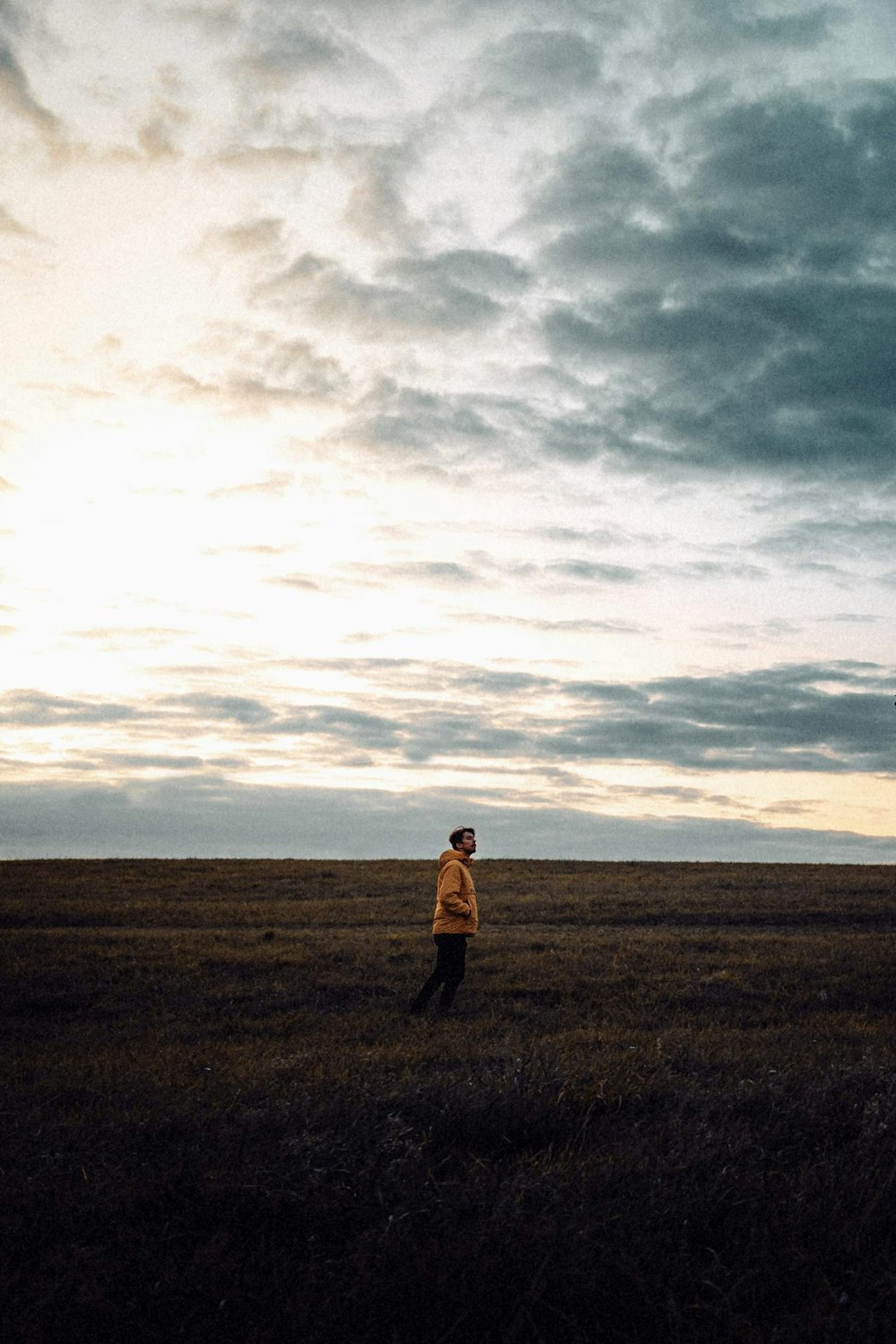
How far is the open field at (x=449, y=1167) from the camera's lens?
4.53 metres

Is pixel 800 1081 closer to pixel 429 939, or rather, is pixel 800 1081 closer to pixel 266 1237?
pixel 266 1237

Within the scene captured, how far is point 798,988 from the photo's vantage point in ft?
54.1

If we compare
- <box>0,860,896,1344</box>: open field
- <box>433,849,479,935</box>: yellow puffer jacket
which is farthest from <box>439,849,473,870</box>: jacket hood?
<box>0,860,896,1344</box>: open field

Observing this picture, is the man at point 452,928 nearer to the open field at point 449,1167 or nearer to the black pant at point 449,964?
the black pant at point 449,964

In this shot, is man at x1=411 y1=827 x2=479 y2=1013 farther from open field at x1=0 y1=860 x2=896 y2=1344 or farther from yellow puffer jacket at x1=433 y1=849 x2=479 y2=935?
open field at x1=0 y1=860 x2=896 y2=1344

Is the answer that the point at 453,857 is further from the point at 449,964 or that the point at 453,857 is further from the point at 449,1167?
the point at 449,1167

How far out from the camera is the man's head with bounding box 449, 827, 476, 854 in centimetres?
1469

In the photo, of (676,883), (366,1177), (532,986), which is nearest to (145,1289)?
(366,1177)

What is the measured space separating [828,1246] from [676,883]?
31763 millimetres

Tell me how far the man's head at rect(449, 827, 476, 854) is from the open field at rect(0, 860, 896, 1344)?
2508 millimetres

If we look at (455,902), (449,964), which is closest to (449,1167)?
(455,902)

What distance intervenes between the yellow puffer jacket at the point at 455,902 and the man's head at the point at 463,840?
0.66 ft

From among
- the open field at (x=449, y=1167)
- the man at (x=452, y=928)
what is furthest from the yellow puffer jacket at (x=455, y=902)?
the open field at (x=449, y=1167)

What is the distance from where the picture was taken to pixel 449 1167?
6.20 m
